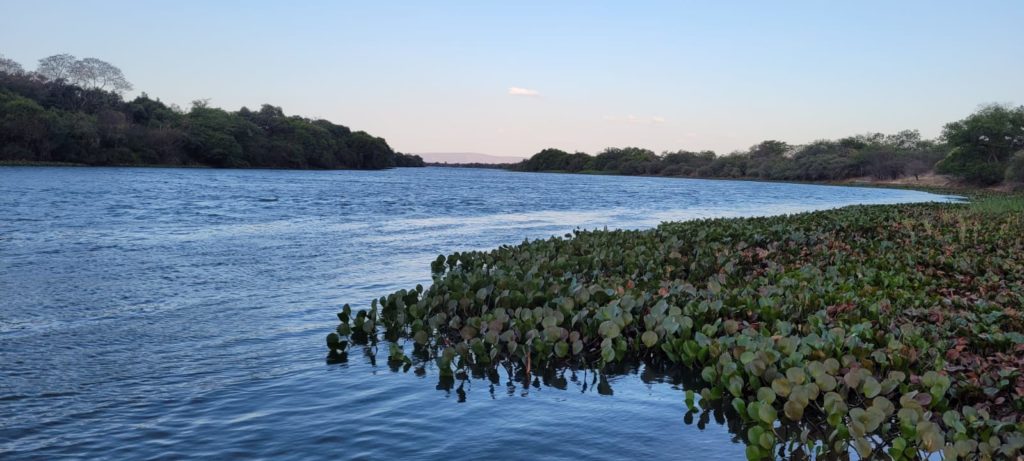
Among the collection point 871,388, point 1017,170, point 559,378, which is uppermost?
point 1017,170

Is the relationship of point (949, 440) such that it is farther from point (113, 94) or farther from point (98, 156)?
point (113, 94)

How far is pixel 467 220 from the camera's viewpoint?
3728 cm

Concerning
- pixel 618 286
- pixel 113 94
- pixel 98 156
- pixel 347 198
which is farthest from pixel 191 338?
pixel 113 94

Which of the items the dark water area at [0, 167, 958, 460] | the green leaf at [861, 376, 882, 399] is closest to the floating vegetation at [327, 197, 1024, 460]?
the green leaf at [861, 376, 882, 399]

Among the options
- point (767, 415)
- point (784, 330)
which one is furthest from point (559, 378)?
point (767, 415)

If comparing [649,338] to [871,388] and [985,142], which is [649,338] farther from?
[985,142]

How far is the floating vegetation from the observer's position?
6098mm

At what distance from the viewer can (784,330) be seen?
323 inches

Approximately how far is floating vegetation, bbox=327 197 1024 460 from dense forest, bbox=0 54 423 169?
90.5 metres

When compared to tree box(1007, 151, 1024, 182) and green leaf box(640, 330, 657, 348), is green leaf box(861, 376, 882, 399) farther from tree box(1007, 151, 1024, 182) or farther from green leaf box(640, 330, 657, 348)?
tree box(1007, 151, 1024, 182)

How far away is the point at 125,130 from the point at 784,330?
363 ft

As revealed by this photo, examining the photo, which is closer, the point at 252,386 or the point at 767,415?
the point at 767,415

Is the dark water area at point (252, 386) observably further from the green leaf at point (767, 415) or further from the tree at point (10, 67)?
the tree at point (10, 67)

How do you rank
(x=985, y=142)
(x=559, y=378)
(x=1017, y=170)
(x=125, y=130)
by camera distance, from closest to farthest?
(x=559, y=378) → (x=1017, y=170) → (x=985, y=142) → (x=125, y=130)
